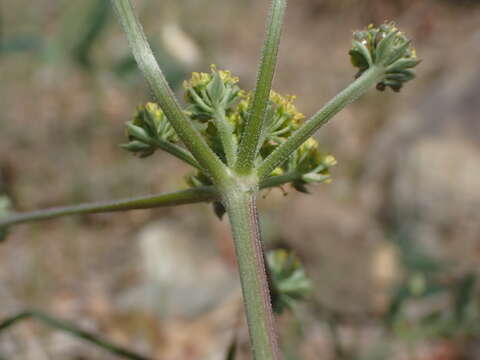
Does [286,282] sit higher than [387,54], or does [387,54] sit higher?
[387,54]

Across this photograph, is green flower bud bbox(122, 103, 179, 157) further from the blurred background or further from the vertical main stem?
the blurred background

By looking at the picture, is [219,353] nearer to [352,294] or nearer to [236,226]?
[352,294]

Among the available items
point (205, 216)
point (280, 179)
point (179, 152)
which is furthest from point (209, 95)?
point (205, 216)

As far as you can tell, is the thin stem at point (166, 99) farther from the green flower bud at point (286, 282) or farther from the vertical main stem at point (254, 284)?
the green flower bud at point (286, 282)

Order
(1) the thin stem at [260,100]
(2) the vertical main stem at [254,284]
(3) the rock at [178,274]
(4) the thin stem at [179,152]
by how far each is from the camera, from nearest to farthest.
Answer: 1. (2) the vertical main stem at [254,284]
2. (1) the thin stem at [260,100]
3. (4) the thin stem at [179,152]
4. (3) the rock at [178,274]

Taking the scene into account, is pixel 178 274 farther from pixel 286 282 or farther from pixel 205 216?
pixel 286 282

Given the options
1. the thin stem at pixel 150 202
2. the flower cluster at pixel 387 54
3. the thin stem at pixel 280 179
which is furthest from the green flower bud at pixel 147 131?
the flower cluster at pixel 387 54
